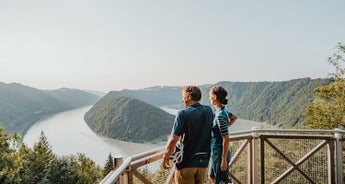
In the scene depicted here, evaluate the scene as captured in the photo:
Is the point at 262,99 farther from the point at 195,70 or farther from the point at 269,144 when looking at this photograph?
the point at 269,144

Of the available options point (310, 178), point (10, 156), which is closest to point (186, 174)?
point (310, 178)

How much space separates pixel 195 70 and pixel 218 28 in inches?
2399

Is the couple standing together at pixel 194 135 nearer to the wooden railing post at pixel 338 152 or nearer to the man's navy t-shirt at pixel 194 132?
the man's navy t-shirt at pixel 194 132

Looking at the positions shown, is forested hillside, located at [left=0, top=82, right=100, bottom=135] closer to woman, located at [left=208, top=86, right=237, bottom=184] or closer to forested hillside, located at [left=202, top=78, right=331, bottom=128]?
forested hillside, located at [left=202, top=78, right=331, bottom=128]

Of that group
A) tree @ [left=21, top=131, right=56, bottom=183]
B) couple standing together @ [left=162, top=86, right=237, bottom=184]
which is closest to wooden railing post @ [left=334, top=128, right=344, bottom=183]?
couple standing together @ [left=162, top=86, right=237, bottom=184]

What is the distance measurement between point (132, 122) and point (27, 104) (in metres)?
56.6

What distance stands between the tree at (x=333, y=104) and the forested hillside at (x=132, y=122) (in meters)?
69.1

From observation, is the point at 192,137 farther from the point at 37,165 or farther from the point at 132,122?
the point at 132,122

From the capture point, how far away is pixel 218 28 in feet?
85.9

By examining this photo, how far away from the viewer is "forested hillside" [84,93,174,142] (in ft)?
287

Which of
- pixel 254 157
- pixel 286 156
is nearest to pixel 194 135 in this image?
pixel 254 157

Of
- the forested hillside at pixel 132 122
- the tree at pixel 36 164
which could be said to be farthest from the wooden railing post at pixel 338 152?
the forested hillside at pixel 132 122

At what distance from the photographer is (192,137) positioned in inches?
99.5

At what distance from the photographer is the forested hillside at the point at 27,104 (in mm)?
107438
